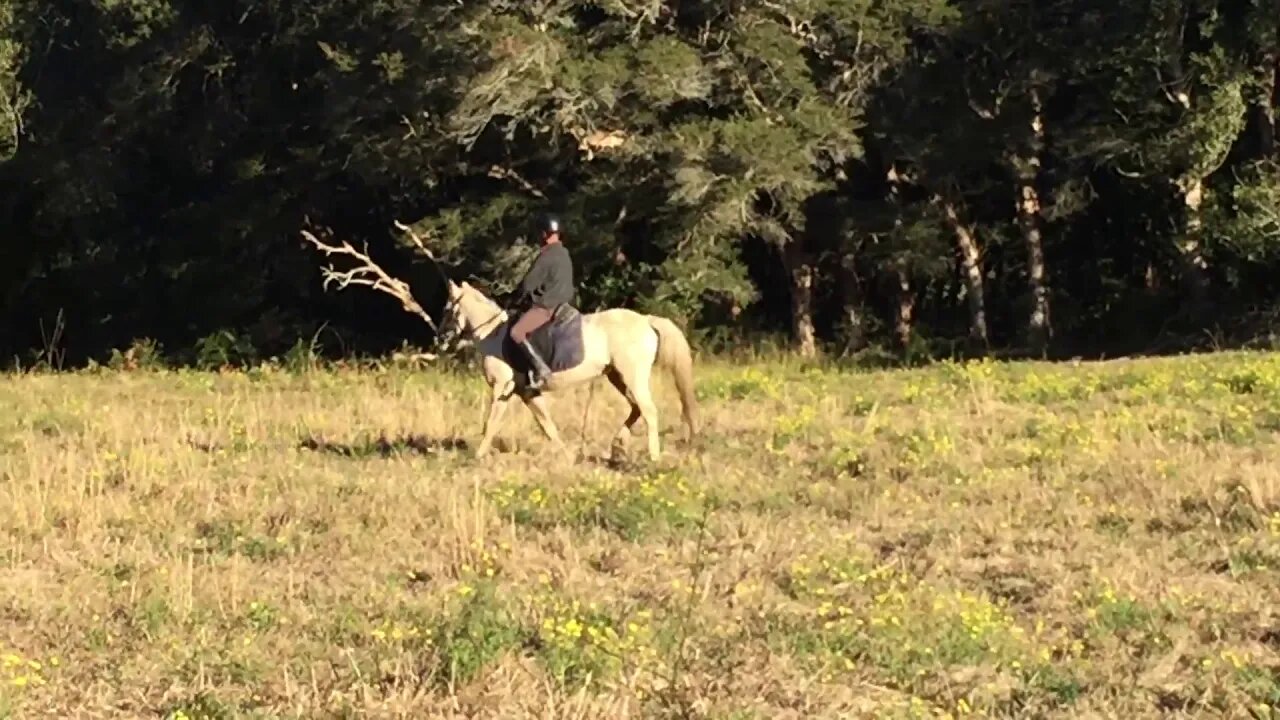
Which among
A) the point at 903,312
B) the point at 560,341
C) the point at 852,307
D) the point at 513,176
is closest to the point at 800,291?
the point at 852,307

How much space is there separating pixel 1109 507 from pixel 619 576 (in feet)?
11.2

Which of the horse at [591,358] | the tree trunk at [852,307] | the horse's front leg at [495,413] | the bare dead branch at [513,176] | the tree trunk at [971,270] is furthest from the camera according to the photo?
the tree trunk at [852,307]

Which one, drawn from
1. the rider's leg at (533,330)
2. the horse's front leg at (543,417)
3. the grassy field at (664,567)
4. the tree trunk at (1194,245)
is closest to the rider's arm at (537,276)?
the rider's leg at (533,330)

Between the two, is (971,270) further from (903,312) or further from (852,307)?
(852,307)

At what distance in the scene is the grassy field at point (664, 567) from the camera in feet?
23.5

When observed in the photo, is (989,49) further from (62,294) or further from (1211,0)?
(62,294)

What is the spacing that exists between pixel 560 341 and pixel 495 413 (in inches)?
31.9

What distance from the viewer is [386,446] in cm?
1488

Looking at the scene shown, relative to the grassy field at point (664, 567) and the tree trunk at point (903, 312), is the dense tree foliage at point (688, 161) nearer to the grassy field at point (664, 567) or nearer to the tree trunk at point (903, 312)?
the tree trunk at point (903, 312)

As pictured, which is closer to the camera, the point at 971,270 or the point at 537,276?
the point at 537,276

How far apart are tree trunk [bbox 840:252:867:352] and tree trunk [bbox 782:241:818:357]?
0.72 meters

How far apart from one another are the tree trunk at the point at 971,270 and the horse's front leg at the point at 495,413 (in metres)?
17.0

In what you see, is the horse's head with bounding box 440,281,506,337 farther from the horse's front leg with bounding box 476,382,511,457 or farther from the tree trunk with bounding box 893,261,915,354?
the tree trunk with bounding box 893,261,915,354

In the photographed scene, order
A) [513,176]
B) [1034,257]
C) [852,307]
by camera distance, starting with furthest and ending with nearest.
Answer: [852,307] < [1034,257] < [513,176]
